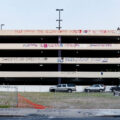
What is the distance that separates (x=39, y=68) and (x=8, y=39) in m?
8.53

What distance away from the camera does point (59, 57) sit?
2468 inches

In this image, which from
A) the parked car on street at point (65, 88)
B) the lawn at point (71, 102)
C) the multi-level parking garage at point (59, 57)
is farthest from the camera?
the multi-level parking garage at point (59, 57)

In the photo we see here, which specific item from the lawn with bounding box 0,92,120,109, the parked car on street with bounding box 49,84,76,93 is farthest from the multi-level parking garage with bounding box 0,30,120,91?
the lawn with bounding box 0,92,120,109

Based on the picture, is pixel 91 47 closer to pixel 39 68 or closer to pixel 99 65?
pixel 99 65

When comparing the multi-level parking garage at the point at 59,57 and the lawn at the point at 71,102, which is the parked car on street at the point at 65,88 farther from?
the lawn at the point at 71,102

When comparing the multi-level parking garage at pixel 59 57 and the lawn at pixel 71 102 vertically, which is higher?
the multi-level parking garage at pixel 59 57

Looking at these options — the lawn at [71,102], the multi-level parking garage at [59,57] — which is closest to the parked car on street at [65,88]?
the multi-level parking garage at [59,57]

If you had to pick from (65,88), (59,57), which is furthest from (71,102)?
(59,57)

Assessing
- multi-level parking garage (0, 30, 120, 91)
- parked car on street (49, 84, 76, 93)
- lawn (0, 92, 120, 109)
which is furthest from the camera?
multi-level parking garage (0, 30, 120, 91)

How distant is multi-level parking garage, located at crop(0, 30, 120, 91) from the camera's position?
62281 millimetres

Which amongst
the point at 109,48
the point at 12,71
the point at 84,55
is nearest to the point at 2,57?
the point at 12,71

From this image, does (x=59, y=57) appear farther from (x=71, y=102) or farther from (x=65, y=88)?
(x=71, y=102)

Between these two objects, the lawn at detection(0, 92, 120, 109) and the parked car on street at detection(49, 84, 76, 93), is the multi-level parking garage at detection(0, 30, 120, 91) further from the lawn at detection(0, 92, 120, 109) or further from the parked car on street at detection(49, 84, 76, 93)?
the lawn at detection(0, 92, 120, 109)

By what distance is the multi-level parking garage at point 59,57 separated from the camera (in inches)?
2452
